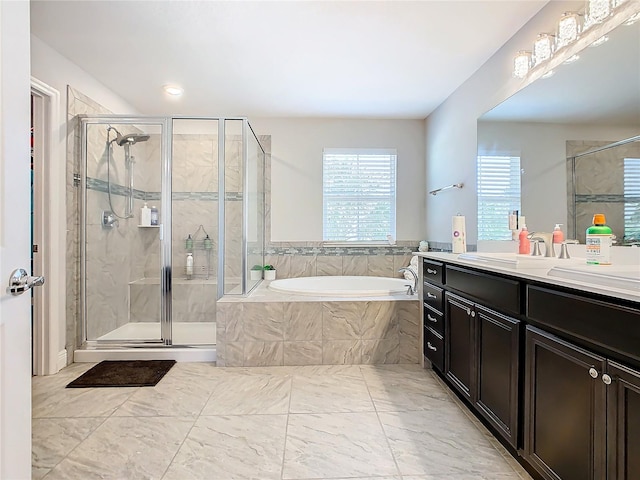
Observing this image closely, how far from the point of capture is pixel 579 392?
1226mm

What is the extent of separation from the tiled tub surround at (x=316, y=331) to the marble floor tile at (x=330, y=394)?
0.25 metres

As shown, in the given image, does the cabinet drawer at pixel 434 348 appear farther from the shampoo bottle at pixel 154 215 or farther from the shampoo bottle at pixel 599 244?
the shampoo bottle at pixel 154 215

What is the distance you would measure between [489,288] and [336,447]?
41.3 inches

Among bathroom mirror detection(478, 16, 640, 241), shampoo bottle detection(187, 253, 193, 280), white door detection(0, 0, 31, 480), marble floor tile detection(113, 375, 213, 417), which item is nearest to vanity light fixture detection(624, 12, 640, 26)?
bathroom mirror detection(478, 16, 640, 241)

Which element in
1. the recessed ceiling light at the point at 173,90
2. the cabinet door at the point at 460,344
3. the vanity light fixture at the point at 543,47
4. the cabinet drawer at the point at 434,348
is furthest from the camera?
the recessed ceiling light at the point at 173,90

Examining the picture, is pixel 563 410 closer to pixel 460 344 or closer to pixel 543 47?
pixel 460 344

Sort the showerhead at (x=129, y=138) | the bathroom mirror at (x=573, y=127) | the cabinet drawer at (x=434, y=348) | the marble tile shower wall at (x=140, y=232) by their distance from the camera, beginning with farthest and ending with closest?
the showerhead at (x=129, y=138)
the marble tile shower wall at (x=140, y=232)
the cabinet drawer at (x=434, y=348)
the bathroom mirror at (x=573, y=127)

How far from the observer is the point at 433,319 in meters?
2.64

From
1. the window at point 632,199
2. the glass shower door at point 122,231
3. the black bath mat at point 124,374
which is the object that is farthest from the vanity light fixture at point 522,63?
the black bath mat at point 124,374

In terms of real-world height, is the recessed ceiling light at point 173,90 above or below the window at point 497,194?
above

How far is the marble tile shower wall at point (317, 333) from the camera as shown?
2906mm

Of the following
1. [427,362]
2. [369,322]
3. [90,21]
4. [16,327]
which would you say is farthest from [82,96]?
[427,362]

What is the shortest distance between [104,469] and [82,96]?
9.02ft

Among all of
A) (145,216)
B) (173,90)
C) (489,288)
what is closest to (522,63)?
(489,288)
